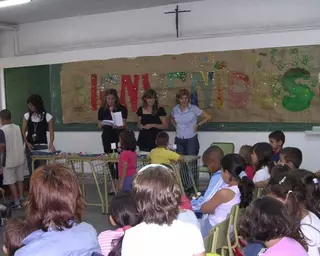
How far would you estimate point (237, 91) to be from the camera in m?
5.78

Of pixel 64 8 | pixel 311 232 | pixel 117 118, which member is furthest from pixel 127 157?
pixel 64 8

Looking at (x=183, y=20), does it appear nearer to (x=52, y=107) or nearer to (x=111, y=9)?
(x=111, y=9)

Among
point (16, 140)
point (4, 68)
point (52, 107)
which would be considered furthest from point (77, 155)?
point (4, 68)

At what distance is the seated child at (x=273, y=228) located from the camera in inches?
72.7

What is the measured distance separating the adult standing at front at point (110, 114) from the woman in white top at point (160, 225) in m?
3.75

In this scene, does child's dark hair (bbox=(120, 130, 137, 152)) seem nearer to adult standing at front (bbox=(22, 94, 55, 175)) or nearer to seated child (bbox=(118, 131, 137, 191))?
seated child (bbox=(118, 131, 137, 191))

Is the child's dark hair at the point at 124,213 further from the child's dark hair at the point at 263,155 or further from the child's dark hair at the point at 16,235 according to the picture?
the child's dark hair at the point at 263,155

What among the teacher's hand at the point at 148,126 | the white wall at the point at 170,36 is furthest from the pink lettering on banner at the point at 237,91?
the teacher's hand at the point at 148,126

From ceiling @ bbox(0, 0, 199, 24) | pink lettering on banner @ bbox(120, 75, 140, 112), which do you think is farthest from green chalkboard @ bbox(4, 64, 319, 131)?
ceiling @ bbox(0, 0, 199, 24)

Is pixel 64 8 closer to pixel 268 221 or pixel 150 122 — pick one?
pixel 150 122

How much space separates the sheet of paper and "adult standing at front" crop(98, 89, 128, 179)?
9cm

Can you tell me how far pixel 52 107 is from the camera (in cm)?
726

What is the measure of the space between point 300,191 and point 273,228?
679mm

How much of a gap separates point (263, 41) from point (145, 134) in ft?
6.61
